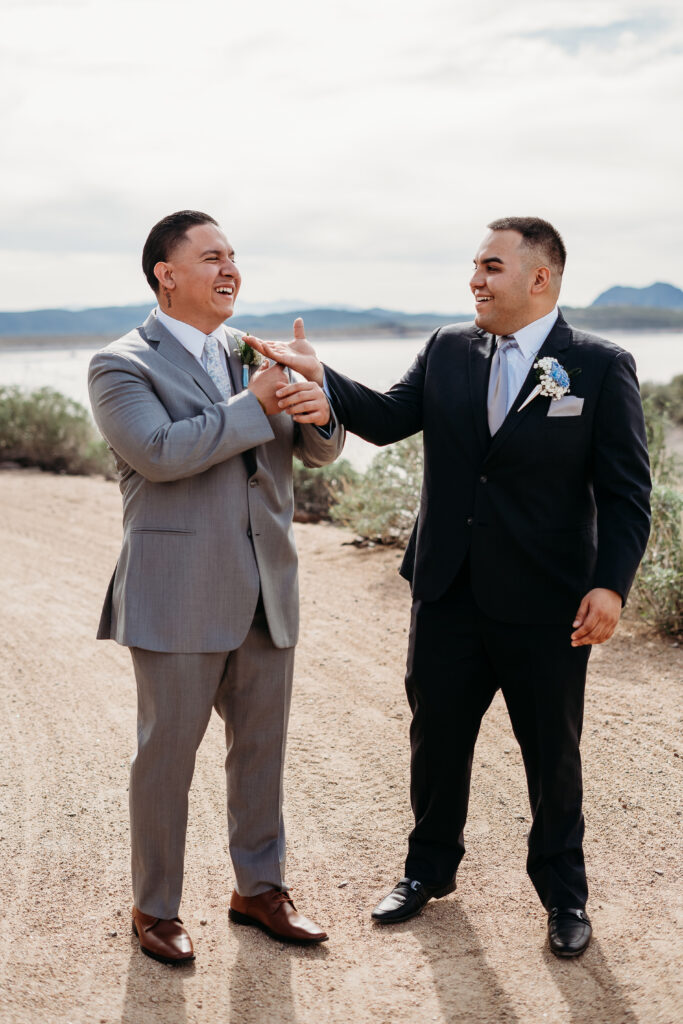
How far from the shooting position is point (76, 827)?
439 centimetres

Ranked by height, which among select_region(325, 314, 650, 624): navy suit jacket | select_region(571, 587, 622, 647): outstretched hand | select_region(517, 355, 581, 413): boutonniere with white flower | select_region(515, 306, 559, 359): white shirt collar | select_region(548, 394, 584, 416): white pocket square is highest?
select_region(515, 306, 559, 359): white shirt collar

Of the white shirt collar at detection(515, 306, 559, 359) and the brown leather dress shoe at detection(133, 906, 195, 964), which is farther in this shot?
the white shirt collar at detection(515, 306, 559, 359)

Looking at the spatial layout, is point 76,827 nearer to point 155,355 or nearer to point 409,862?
point 409,862

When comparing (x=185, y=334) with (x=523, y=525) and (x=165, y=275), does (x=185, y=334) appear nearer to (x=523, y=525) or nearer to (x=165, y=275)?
(x=165, y=275)

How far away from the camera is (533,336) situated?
3551 millimetres

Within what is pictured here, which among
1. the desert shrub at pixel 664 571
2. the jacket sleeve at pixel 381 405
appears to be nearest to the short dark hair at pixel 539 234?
the jacket sleeve at pixel 381 405

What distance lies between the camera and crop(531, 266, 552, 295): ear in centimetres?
346

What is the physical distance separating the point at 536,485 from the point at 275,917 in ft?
5.55

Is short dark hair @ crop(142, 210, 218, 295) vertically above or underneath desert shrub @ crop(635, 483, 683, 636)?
above

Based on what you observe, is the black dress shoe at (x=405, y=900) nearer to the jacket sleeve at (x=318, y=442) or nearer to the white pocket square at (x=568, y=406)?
the jacket sleeve at (x=318, y=442)

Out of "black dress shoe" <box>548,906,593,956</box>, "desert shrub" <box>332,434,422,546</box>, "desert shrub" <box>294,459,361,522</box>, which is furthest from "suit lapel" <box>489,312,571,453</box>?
"desert shrub" <box>294,459,361,522</box>

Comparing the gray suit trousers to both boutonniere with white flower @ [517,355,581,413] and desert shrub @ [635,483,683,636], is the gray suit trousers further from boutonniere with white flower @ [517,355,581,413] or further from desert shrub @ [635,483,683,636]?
desert shrub @ [635,483,683,636]

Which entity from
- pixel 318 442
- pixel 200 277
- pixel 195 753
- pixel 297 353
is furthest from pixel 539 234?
pixel 195 753

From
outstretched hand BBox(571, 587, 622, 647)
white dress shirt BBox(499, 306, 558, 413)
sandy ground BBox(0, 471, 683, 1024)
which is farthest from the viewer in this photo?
white dress shirt BBox(499, 306, 558, 413)
